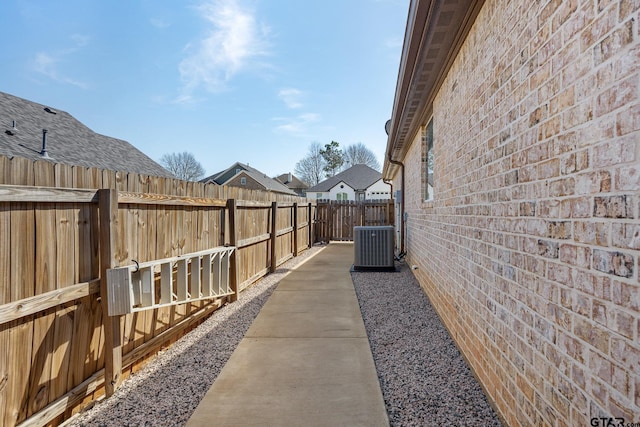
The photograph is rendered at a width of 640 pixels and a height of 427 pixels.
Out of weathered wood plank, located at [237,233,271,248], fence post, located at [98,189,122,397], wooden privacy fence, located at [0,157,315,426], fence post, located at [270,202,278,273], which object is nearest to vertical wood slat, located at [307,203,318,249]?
fence post, located at [270,202,278,273]

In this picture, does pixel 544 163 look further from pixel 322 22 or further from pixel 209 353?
pixel 322 22

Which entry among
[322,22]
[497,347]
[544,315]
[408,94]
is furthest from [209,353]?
[322,22]

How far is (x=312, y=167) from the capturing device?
55.2 meters

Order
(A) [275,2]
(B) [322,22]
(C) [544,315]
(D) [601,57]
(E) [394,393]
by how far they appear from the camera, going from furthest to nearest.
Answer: (B) [322,22], (A) [275,2], (E) [394,393], (C) [544,315], (D) [601,57]

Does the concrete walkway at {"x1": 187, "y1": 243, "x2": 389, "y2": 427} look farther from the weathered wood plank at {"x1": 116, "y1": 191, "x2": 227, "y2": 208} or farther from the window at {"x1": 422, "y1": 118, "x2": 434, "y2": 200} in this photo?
the window at {"x1": 422, "y1": 118, "x2": 434, "y2": 200}

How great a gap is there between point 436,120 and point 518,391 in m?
3.99

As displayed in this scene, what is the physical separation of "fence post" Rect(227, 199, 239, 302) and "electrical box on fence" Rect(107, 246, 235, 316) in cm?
22

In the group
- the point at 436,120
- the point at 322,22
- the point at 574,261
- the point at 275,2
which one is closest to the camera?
the point at 574,261

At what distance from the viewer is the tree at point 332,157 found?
175 feet

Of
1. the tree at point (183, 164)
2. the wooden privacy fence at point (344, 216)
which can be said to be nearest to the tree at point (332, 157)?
the tree at point (183, 164)

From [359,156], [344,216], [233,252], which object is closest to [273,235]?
[233,252]

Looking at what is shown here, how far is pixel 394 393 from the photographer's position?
284 centimetres

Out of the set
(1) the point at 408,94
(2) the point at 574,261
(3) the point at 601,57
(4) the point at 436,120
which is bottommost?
(2) the point at 574,261

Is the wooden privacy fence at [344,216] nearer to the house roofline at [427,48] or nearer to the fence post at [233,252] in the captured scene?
the house roofline at [427,48]
